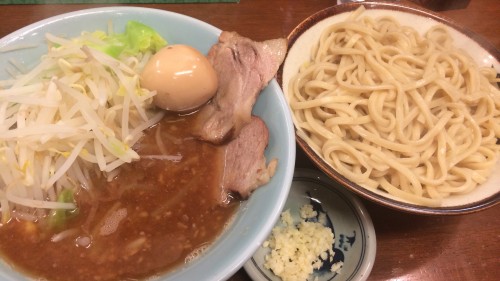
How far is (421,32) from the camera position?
240 centimetres

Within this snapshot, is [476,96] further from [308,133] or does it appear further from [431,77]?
[308,133]

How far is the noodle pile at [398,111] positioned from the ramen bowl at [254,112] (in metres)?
0.23

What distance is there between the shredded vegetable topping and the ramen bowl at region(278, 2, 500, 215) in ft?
2.24

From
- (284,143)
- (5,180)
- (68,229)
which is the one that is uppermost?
(284,143)

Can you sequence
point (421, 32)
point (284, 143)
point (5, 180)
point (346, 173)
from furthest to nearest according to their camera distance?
1. point (421, 32)
2. point (346, 173)
3. point (284, 143)
4. point (5, 180)

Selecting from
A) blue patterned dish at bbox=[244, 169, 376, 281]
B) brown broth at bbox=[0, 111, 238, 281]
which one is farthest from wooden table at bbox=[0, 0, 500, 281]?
brown broth at bbox=[0, 111, 238, 281]

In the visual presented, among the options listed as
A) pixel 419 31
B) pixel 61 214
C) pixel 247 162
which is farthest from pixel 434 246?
pixel 61 214

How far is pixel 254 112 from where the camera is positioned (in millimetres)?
1754

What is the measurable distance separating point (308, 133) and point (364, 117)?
27cm

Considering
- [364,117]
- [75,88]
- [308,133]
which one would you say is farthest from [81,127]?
[364,117]

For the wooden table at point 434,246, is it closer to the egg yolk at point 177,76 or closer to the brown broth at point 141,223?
Answer: the brown broth at point 141,223

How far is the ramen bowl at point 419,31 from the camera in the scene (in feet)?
5.46

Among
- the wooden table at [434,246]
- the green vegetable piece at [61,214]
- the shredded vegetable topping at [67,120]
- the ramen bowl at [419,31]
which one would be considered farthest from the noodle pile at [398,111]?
the green vegetable piece at [61,214]

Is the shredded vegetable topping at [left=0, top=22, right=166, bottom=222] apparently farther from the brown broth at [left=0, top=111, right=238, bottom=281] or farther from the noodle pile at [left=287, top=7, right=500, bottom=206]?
the noodle pile at [left=287, top=7, right=500, bottom=206]
